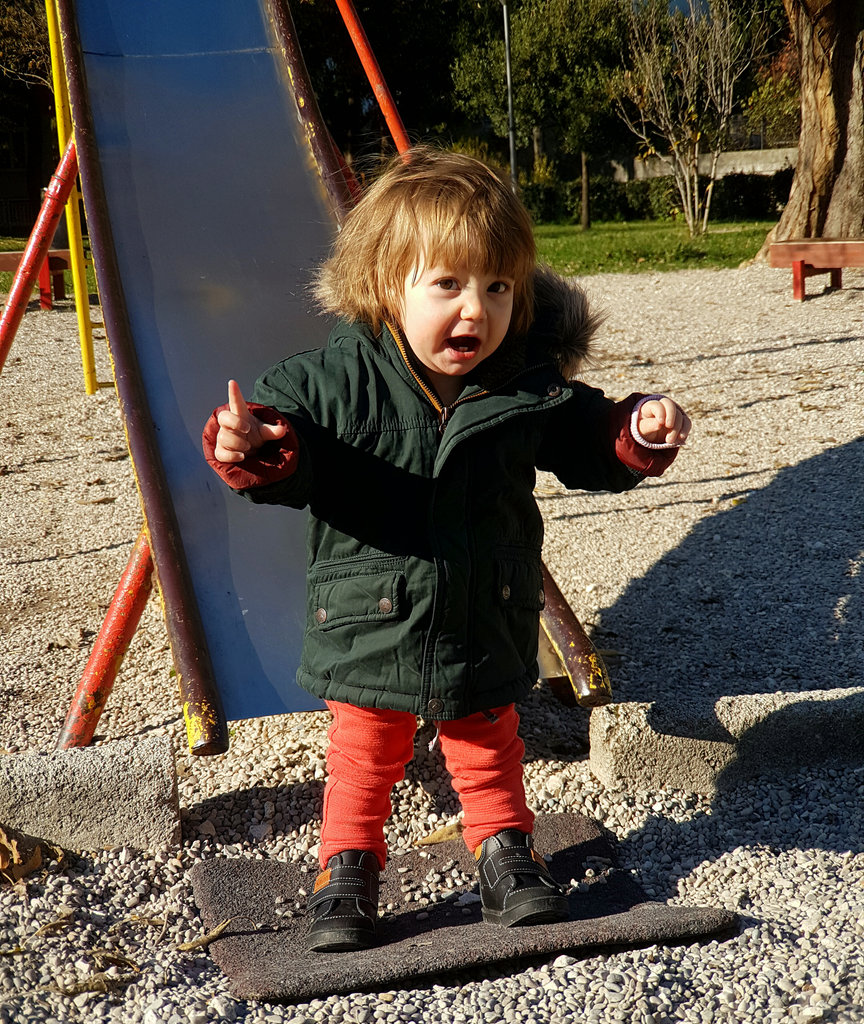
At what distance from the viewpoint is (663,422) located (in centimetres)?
190

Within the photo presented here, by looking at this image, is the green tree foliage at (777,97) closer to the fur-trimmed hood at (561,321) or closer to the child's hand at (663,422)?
the fur-trimmed hood at (561,321)

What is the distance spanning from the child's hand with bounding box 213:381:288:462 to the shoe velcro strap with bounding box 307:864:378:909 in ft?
2.76

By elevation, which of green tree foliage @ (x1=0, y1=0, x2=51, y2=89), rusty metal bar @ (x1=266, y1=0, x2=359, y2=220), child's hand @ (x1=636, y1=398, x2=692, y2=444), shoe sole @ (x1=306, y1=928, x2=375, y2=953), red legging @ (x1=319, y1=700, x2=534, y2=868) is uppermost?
green tree foliage @ (x1=0, y1=0, x2=51, y2=89)

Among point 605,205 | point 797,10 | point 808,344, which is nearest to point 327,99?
point 605,205

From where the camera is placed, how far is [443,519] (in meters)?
1.97

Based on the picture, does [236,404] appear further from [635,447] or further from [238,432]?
[635,447]

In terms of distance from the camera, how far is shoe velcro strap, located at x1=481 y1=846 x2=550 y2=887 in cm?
204

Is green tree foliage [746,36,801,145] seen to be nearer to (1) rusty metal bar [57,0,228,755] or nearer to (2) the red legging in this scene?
(1) rusty metal bar [57,0,228,755]

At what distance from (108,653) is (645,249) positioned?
14.0 meters

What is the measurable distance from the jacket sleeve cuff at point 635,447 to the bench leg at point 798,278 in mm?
7446

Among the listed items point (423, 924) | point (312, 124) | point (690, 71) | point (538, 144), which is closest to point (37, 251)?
point (312, 124)

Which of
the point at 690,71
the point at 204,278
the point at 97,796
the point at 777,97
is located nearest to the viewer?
the point at 97,796

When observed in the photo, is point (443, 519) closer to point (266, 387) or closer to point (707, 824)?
point (266, 387)

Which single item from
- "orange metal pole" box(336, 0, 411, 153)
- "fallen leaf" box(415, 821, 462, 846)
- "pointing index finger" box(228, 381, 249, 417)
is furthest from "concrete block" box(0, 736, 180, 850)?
"orange metal pole" box(336, 0, 411, 153)
